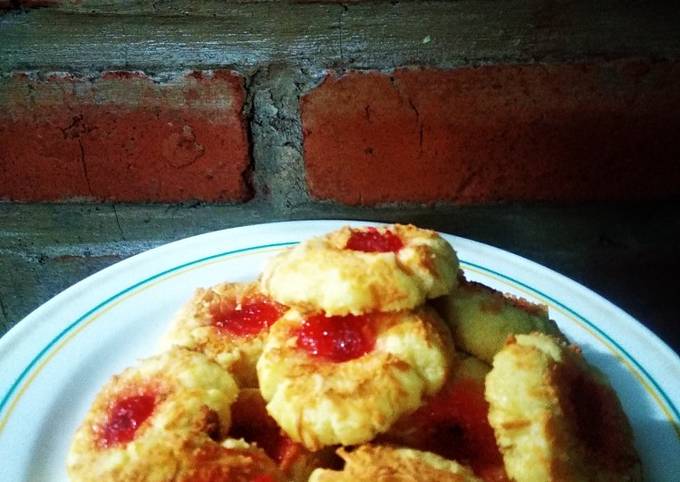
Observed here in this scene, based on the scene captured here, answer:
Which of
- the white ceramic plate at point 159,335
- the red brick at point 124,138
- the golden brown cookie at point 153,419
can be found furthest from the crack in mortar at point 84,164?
the golden brown cookie at point 153,419

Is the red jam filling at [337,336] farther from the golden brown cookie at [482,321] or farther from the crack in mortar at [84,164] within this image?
the crack in mortar at [84,164]

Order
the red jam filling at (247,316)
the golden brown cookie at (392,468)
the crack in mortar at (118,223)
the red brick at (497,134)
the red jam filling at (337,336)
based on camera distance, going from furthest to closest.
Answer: the crack in mortar at (118,223), the red brick at (497,134), the red jam filling at (247,316), the red jam filling at (337,336), the golden brown cookie at (392,468)

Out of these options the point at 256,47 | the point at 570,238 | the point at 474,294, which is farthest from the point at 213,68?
the point at 570,238

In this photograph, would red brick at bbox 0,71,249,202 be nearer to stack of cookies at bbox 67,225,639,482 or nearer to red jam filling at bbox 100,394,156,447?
stack of cookies at bbox 67,225,639,482

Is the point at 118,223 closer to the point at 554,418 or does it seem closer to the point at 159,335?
the point at 159,335

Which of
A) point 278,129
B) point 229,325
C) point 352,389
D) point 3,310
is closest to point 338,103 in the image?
point 278,129

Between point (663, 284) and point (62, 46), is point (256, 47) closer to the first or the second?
point (62, 46)
